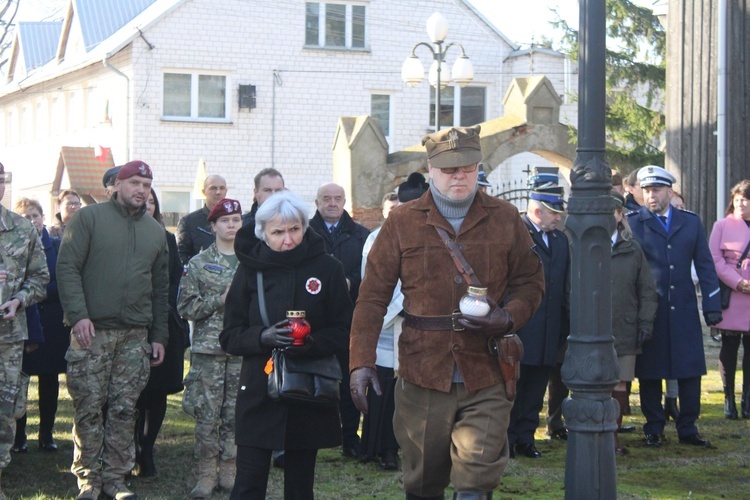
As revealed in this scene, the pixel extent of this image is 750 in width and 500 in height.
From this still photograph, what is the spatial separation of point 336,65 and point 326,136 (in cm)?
206

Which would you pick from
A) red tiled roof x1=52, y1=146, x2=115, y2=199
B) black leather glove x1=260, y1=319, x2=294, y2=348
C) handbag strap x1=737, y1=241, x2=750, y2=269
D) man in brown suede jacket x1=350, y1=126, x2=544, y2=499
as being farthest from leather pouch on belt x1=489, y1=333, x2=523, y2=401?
red tiled roof x1=52, y1=146, x2=115, y2=199

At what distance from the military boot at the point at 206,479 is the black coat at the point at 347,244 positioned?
2133 millimetres

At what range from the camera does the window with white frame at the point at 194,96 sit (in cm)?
3228

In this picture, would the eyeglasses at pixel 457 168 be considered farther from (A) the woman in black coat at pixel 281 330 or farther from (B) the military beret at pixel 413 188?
(B) the military beret at pixel 413 188

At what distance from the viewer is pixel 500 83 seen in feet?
117

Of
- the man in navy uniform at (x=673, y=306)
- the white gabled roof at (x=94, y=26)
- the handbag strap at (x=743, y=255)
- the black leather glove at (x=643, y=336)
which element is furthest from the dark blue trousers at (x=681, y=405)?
the white gabled roof at (x=94, y=26)

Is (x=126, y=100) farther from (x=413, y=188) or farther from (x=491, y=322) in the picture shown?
(x=491, y=322)

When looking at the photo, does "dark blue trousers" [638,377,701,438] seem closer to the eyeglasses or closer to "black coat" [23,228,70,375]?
the eyeglasses

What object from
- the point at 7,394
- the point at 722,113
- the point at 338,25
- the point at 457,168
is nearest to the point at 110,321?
the point at 7,394

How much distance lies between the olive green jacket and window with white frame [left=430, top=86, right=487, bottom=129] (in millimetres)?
27712

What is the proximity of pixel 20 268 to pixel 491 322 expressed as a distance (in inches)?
136

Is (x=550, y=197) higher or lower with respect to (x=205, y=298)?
higher

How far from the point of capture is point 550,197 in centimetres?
888

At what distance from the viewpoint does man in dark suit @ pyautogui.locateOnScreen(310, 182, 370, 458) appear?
30.2 feet
